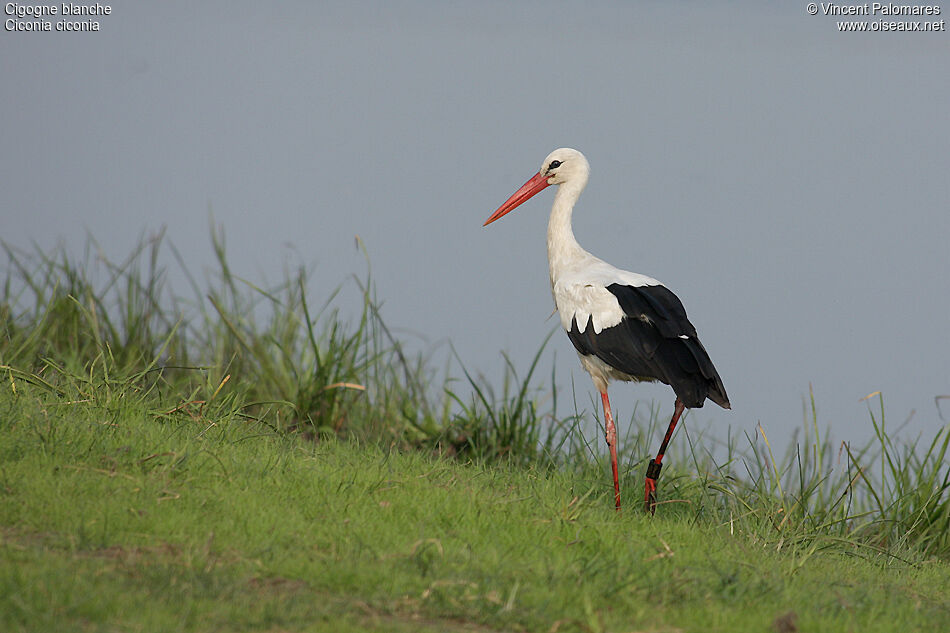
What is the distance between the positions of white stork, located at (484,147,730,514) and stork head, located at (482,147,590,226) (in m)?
0.57

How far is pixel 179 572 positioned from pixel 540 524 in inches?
71.8

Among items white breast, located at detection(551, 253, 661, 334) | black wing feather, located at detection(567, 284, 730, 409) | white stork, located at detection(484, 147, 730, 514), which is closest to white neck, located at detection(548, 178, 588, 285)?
white stork, located at detection(484, 147, 730, 514)

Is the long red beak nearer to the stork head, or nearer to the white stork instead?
the stork head

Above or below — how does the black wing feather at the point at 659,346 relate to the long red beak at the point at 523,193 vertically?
below

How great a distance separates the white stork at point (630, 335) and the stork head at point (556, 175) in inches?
22.3

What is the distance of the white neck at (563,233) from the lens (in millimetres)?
6414

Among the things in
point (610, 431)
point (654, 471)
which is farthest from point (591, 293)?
point (654, 471)

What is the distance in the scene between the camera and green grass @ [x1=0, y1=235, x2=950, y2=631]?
3564 millimetres

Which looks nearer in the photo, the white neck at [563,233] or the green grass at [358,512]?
the green grass at [358,512]

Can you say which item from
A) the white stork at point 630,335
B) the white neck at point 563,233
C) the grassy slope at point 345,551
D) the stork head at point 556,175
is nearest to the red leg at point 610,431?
the white stork at point 630,335

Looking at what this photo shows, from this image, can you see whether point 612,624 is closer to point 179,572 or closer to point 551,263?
point 179,572

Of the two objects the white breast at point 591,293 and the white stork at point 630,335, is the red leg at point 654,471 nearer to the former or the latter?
the white stork at point 630,335

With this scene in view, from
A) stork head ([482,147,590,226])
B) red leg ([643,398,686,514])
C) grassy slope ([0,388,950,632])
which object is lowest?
grassy slope ([0,388,950,632])

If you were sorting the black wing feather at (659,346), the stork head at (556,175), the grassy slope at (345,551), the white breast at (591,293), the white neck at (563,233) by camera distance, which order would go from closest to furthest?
the grassy slope at (345,551), the black wing feather at (659,346), the white breast at (591,293), the white neck at (563,233), the stork head at (556,175)
